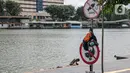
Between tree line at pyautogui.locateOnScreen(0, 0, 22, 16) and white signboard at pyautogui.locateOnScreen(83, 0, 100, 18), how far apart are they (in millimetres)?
177809

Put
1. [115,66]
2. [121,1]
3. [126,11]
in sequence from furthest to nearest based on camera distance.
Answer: [115,66]
[126,11]
[121,1]

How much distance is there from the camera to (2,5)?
188 meters

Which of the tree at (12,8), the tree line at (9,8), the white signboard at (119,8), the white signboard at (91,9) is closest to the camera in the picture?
the white signboard at (119,8)

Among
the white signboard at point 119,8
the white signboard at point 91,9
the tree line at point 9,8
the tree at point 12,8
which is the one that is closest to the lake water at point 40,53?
the white signboard at point 91,9

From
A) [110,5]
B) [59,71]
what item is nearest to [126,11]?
[110,5]

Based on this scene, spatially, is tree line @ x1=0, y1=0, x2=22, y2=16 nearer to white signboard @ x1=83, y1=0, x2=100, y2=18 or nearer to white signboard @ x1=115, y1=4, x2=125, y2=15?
white signboard @ x1=83, y1=0, x2=100, y2=18

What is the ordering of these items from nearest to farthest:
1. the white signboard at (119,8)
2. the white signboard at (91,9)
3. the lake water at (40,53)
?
1. the white signboard at (119,8)
2. the white signboard at (91,9)
3. the lake water at (40,53)

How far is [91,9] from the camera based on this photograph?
39.2 feet

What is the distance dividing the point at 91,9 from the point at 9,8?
18302 centimetres

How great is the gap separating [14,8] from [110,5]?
183m

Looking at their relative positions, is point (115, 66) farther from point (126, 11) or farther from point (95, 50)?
point (126, 11)

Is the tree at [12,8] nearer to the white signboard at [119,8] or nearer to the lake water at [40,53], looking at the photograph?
the lake water at [40,53]

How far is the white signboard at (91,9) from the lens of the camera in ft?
38.6

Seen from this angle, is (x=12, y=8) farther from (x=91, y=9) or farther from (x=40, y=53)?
(x=91, y=9)
